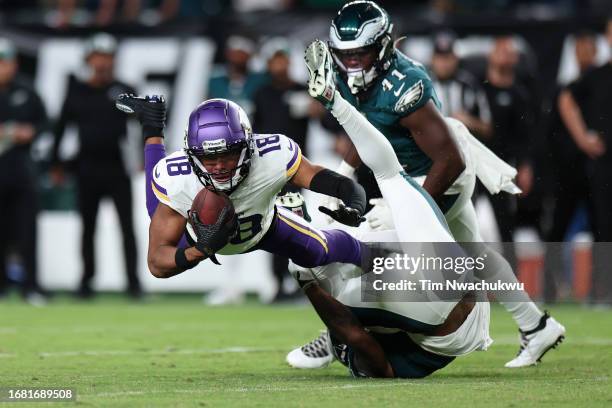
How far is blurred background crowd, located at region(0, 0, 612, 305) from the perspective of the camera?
455 inches

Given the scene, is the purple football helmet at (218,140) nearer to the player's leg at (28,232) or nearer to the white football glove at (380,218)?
the white football glove at (380,218)

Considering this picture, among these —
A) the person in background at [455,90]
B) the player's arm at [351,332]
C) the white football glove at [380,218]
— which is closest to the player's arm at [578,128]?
the person in background at [455,90]

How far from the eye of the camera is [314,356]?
23.6 ft

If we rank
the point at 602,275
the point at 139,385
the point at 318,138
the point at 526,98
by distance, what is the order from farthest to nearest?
the point at 318,138, the point at 526,98, the point at 602,275, the point at 139,385

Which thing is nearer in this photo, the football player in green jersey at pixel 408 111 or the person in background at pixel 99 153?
the football player in green jersey at pixel 408 111

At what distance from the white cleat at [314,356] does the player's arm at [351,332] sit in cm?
54

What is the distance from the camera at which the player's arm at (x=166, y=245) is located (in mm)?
6168

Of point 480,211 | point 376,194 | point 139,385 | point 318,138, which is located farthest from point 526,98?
point 139,385

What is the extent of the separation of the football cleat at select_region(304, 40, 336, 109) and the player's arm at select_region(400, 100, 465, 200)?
1250mm

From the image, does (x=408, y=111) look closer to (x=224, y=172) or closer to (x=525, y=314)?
(x=525, y=314)

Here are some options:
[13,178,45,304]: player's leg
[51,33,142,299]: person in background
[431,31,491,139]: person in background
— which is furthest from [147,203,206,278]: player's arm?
[13,178,45,304]: player's leg

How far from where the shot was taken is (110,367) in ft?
23.1

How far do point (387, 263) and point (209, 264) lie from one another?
6745 mm

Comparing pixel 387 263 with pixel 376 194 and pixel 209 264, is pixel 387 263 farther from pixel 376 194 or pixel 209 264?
pixel 209 264
